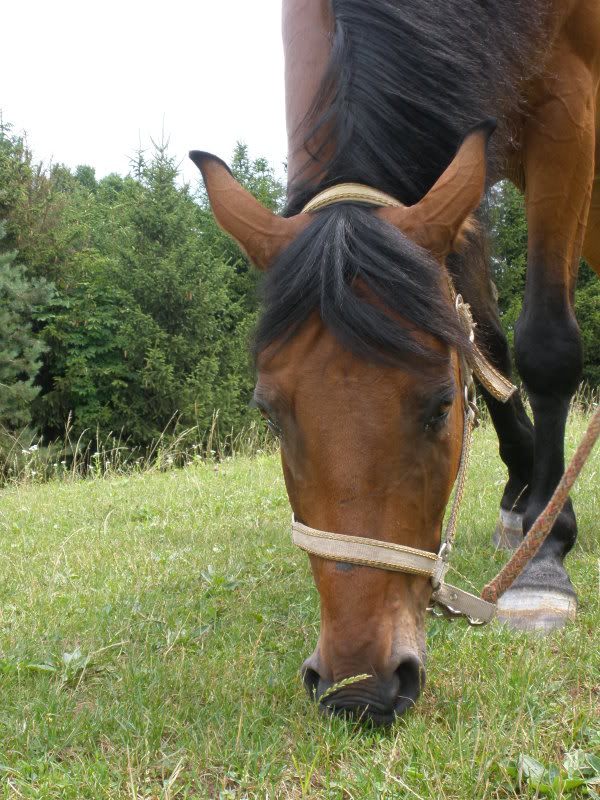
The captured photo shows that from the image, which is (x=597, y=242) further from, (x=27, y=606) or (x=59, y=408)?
(x=59, y=408)

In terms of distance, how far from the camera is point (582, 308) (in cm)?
1650

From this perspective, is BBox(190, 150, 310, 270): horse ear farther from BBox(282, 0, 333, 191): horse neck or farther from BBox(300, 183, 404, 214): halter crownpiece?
BBox(282, 0, 333, 191): horse neck

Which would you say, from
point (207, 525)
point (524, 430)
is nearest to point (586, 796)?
point (524, 430)

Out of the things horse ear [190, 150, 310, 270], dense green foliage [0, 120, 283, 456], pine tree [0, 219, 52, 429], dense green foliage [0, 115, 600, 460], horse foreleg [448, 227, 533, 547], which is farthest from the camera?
dense green foliage [0, 120, 283, 456]

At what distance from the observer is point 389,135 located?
6.99ft

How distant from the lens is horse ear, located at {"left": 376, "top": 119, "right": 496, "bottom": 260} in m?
1.86

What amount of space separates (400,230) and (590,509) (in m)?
2.67

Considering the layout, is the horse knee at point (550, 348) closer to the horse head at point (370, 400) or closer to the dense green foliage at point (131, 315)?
the horse head at point (370, 400)

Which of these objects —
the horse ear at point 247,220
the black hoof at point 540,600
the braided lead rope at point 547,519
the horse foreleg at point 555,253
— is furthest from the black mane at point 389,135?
the black hoof at point 540,600

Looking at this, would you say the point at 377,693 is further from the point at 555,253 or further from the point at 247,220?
the point at 555,253

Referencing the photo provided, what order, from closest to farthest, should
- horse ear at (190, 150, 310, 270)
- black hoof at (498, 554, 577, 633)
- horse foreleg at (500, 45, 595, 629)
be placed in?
horse ear at (190, 150, 310, 270), black hoof at (498, 554, 577, 633), horse foreleg at (500, 45, 595, 629)

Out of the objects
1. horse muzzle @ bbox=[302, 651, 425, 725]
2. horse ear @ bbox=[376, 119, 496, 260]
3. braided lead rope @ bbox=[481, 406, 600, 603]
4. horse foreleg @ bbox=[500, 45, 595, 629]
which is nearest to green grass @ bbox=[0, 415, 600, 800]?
horse muzzle @ bbox=[302, 651, 425, 725]

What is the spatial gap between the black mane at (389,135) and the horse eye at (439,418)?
158 millimetres

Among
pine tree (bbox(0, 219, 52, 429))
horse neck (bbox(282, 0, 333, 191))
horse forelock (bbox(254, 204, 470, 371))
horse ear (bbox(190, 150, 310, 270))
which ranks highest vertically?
horse neck (bbox(282, 0, 333, 191))
